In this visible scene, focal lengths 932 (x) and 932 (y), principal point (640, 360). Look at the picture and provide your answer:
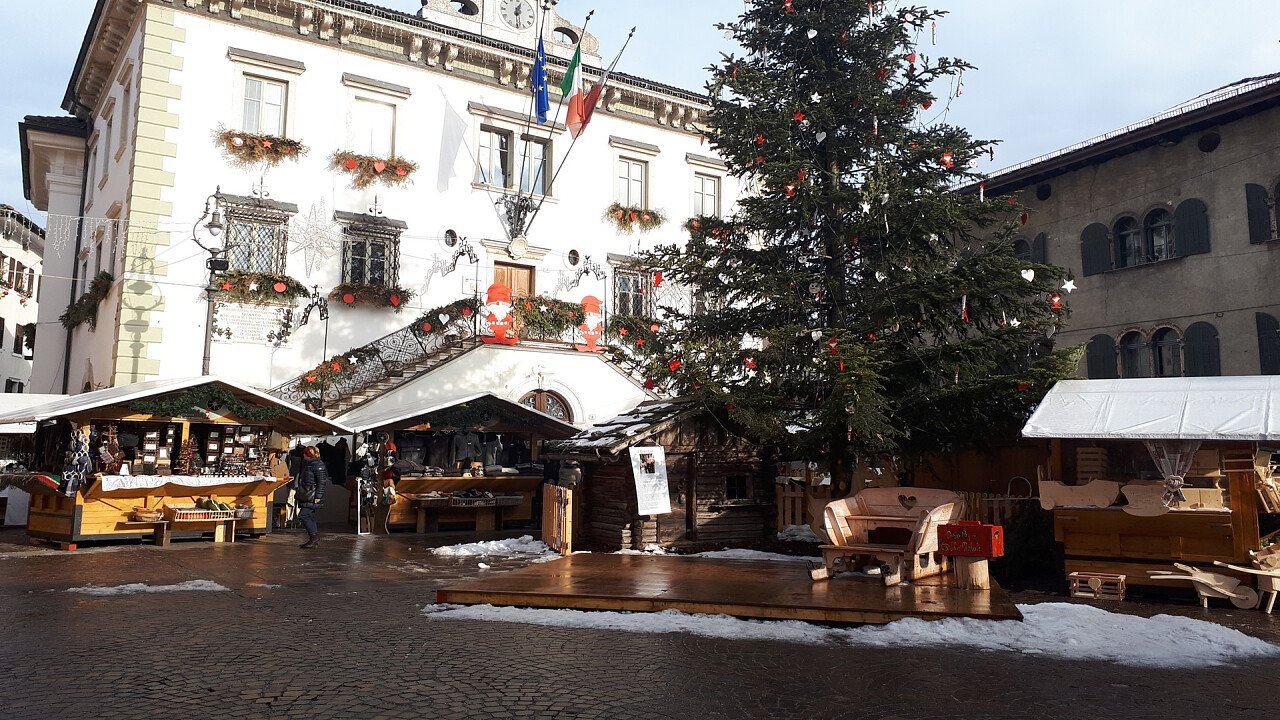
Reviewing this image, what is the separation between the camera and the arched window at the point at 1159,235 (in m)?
23.1

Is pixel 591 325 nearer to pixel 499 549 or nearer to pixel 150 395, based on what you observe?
pixel 499 549

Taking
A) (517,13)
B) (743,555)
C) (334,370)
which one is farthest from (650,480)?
(517,13)

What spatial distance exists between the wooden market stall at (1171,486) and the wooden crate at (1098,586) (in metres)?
0.15

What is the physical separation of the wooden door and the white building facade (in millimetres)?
90

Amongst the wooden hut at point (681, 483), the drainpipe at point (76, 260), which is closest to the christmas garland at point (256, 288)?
the drainpipe at point (76, 260)

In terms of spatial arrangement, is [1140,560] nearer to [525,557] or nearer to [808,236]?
[808,236]

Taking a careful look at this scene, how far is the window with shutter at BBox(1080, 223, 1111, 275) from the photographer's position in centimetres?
2444

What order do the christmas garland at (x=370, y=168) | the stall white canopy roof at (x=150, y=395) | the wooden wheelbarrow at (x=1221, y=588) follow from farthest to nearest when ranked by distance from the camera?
the christmas garland at (x=370, y=168) → the stall white canopy roof at (x=150, y=395) → the wooden wheelbarrow at (x=1221, y=588)

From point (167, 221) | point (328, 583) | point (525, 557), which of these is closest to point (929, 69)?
point (525, 557)

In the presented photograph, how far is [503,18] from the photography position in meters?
29.7

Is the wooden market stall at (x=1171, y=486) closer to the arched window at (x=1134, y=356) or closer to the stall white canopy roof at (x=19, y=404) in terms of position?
the arched window at (x=1134, y=356)

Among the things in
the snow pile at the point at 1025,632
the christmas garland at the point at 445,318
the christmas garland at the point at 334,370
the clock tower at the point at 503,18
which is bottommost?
the snow pile at the point at 1025,632

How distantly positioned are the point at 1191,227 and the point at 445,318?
1888 centimetres

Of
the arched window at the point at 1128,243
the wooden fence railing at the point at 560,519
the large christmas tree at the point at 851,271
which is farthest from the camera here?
the arched window at the point at 1128,243
